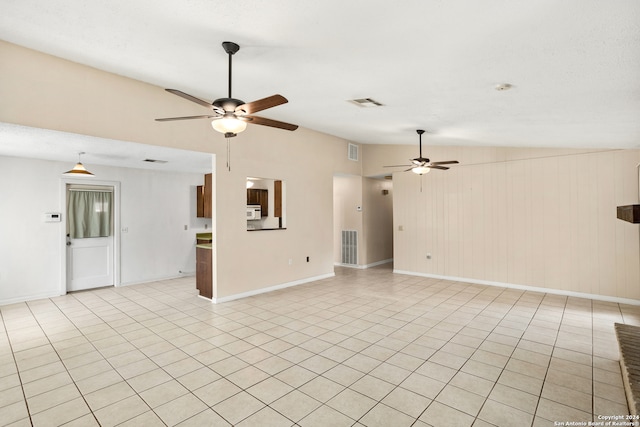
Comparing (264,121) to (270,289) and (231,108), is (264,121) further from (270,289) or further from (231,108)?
(270,289)

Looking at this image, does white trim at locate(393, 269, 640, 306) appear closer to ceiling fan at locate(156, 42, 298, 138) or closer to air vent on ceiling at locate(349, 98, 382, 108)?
air vent on ceiling at locate(349, 98, 382, 108)

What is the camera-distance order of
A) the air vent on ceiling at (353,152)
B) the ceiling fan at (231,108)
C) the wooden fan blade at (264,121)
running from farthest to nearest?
the air vent on ceiling at (353,152) → the wooden fan blade at (264,121) → the ceiling fan at (231,108)

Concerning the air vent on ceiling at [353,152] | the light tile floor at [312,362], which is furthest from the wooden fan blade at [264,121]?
the air vent on ceiling at [353,152]

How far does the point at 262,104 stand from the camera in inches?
105

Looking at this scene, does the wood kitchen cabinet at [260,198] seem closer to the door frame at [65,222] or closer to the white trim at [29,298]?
the door frame at [65,222]

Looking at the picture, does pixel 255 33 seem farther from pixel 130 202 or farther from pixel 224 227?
pixel 130 202

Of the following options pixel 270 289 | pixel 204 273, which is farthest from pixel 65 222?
pixel 270 289

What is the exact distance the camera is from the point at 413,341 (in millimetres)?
3596

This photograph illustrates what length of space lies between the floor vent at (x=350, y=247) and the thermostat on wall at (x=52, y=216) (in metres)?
5.97

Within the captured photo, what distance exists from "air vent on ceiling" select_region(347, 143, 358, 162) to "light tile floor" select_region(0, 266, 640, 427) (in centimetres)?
373

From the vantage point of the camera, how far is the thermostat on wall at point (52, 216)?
5564 millimetres

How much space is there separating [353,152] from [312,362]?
5.59 metres

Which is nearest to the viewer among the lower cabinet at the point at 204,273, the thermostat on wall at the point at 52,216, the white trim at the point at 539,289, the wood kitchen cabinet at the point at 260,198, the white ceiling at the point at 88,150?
the white ceiling at the point at 88,150

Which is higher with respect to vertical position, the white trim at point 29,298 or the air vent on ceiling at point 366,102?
the air vent on ceiling at point 366,102
